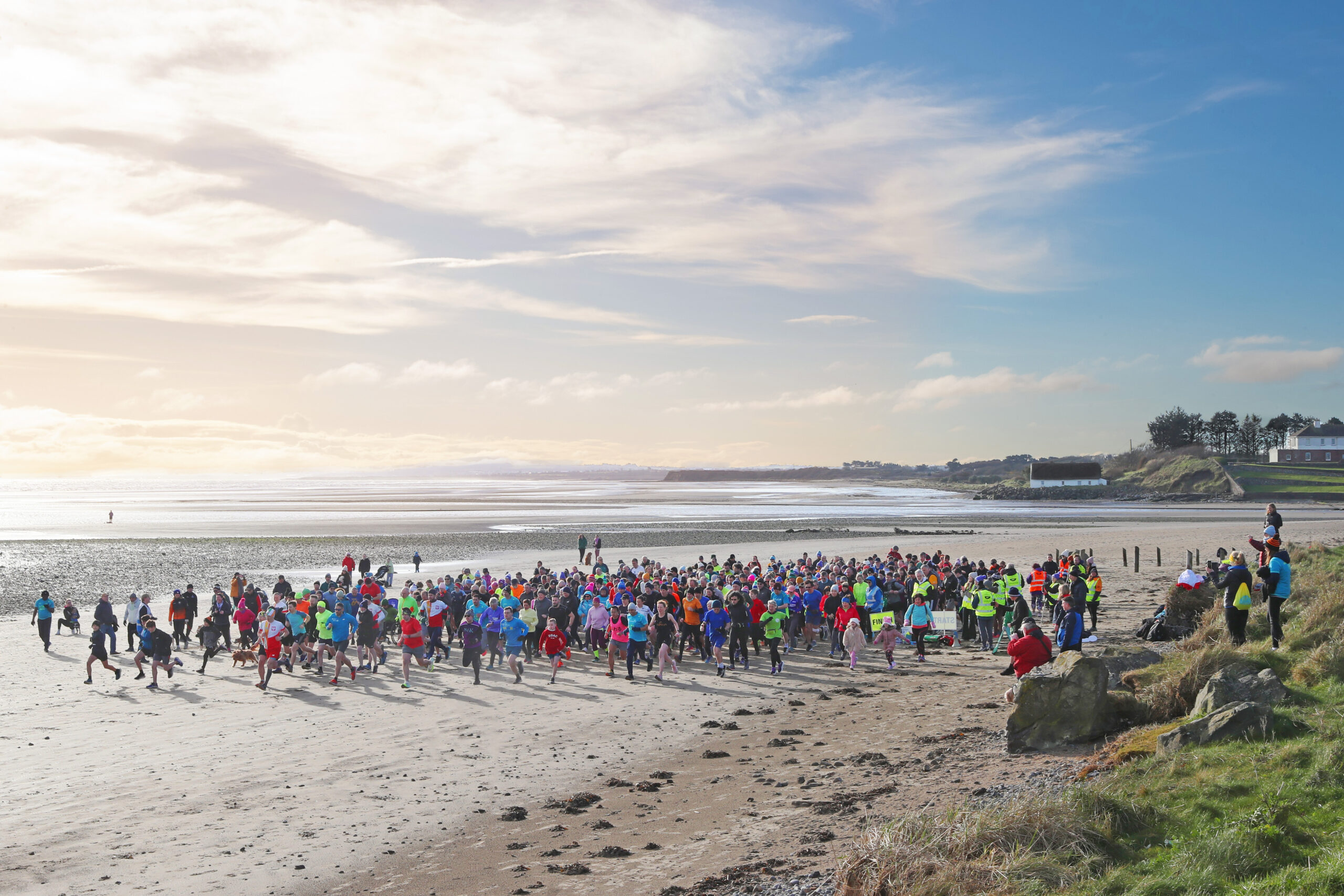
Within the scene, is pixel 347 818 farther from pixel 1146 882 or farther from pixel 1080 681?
pixel 1080 681

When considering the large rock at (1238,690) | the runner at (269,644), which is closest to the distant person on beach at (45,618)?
the runner at (269,644)

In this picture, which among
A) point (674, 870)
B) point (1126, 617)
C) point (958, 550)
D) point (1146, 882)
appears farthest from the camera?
point (958, 550)

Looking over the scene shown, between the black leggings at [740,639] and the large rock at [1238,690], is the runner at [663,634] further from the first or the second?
the large rock at [1238,690]

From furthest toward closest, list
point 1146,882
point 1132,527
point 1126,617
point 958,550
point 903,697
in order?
point 1132,527
point 958,550
point 1126,617
point 903,697
point 1146,882

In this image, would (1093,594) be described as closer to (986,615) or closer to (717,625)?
(986,615)

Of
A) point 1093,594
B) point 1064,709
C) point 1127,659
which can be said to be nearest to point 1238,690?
point 1064,709

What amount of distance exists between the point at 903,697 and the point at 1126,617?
11.5m

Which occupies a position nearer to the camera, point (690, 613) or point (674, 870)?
point (674, 870)

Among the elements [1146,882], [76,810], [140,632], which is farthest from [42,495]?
[1146,882]

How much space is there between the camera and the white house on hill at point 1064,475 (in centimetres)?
11288

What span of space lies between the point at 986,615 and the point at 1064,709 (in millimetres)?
8703

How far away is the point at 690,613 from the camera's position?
1850cm

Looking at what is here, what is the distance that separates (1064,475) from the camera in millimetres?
114312

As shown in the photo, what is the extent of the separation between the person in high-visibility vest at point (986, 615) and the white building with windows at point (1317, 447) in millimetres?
129034
